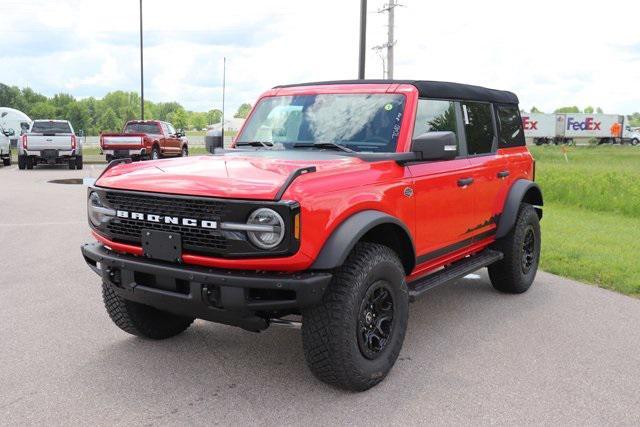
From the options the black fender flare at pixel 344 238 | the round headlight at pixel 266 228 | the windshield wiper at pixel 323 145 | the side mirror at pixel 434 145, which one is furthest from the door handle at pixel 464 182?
the round headlight at pixel 266 228

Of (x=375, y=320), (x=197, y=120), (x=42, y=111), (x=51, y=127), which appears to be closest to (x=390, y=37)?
(x=51, y=127)

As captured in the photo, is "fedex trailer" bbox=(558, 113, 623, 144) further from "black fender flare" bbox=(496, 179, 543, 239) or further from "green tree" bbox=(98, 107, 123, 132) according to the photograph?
"green tree" bbox=(98, 107, 123, 132)

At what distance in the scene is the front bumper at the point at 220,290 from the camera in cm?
325

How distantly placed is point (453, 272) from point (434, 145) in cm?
124

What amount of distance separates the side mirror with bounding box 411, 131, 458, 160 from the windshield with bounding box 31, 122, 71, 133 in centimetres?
2127

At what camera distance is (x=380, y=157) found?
4.15 metres

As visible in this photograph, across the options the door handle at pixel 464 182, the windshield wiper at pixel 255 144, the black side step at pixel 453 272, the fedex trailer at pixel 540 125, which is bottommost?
the black side step at pixel 453 272

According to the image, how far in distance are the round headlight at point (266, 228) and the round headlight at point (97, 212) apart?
1063mm

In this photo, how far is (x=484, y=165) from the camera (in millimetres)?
5324

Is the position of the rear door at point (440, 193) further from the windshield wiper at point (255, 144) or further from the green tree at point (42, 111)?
the green tree at point (42, 111)

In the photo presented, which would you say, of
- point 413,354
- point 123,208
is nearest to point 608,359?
point 413,354

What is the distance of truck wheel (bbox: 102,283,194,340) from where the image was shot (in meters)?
4.36

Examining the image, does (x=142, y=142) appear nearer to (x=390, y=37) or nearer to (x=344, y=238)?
(x=390, y=37)

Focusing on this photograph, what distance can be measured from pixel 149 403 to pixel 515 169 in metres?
4.11
